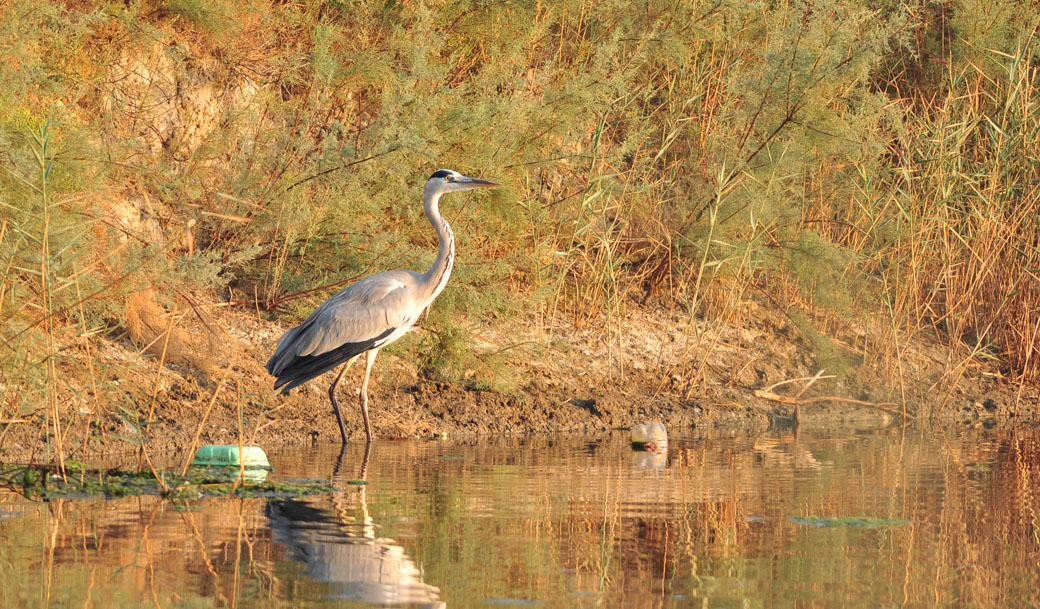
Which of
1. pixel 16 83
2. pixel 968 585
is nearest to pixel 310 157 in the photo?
pixel 16 83

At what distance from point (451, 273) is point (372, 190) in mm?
950

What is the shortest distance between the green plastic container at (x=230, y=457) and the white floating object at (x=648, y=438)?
2779 millimetres

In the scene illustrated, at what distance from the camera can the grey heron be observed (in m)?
9.30

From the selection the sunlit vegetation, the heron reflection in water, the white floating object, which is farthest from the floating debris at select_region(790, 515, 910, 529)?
the sunlit vegetation

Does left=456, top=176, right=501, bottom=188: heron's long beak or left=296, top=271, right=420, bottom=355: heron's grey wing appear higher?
left=456, top=176, right=501, bottom=188: heron's long beak

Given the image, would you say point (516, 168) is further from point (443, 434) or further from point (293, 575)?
point (293, 575)

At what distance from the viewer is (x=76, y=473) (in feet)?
23.7

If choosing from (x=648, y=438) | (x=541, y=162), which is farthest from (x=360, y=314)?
(x=541, y=162)

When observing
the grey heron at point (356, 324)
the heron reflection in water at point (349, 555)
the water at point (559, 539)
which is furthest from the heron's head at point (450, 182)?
the heron reflection in water at point (349, 555)

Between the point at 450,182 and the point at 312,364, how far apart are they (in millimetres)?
1687

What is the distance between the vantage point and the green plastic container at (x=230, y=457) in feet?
24.8

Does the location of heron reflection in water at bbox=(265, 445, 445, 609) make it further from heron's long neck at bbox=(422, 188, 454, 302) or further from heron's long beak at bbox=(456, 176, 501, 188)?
heron's long beak at bbox=(456, 176, 501, 188)

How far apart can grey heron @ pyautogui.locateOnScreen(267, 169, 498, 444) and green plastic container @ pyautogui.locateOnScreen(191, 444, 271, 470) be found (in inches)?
51.2

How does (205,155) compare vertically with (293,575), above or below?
above
